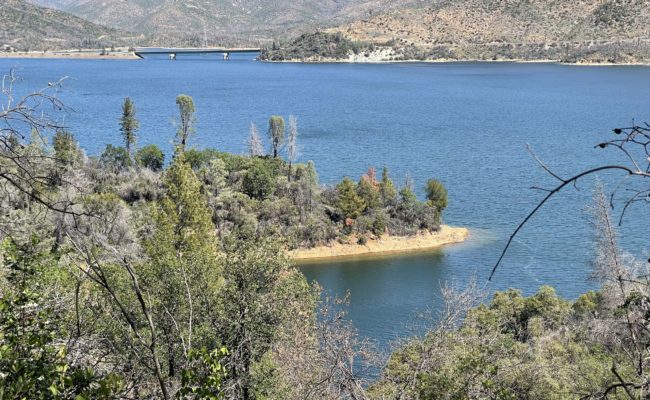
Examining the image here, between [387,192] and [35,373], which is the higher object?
[35,373]

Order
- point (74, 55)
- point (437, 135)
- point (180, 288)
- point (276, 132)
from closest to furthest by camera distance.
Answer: point (180, 288) → point (276, 132) → point (437, 135) → point (74, 55)

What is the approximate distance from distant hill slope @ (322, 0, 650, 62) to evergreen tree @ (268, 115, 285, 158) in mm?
118527

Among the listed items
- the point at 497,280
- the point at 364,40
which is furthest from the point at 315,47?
the point at 497,280

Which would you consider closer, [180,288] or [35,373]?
[35,373]

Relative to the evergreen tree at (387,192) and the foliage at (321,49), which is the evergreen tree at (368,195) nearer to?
the evergreen tree at (387,192)

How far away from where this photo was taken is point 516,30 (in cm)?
17138

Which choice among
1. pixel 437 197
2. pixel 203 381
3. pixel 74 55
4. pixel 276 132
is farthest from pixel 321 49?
pixel 203 381

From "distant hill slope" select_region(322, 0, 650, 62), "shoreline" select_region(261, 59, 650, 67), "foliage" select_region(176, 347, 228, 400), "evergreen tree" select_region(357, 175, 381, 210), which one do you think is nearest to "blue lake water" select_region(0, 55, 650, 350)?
"foliage" select_region(176, 347, 228, 400)

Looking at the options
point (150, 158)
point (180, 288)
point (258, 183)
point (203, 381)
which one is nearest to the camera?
point (203, 381)

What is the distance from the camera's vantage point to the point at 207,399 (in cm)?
288

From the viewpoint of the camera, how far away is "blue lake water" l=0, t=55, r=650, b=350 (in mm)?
30250

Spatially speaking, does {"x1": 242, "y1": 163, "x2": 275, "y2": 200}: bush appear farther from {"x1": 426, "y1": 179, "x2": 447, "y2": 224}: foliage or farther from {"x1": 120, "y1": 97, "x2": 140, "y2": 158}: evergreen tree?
{"x1": 120, "y1": 97, "x2": 140, "y2": 158}: evergreen tree

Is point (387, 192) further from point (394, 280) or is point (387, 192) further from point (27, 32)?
point (27, 32)

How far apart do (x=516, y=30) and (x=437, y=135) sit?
121985 millimetres
